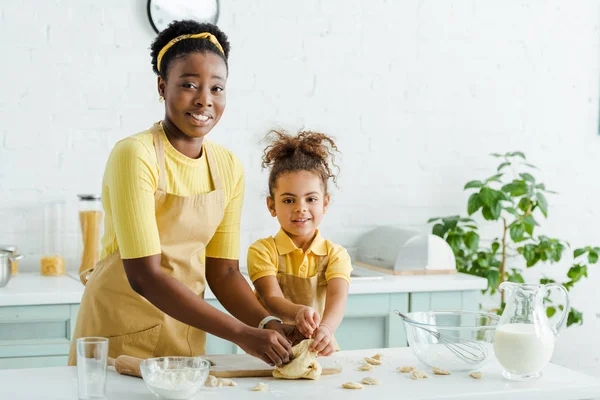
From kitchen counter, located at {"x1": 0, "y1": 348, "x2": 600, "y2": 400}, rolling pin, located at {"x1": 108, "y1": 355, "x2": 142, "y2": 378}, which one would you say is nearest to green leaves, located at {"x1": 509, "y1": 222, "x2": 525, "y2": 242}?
kitchen counter, located at {"x1": 0, "y1": 348, "x2": 600, "y2": 400}

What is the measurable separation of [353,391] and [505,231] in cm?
220

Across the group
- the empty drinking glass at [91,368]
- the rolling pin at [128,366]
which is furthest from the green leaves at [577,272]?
the empty drinking glass at [91,368]

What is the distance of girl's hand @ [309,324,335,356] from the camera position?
5.54ft

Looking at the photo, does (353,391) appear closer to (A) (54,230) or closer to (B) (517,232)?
(A) (54,230)

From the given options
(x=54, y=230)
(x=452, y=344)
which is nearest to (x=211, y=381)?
(x=452, y=344)

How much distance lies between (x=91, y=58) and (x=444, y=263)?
1631mm

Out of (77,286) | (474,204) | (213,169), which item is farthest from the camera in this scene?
(474,204)

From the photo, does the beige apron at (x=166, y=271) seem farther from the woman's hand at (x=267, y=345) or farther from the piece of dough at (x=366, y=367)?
the piece of dough at (x=366, y=367)

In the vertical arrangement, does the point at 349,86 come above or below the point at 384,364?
above

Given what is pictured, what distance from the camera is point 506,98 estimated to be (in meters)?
3.73

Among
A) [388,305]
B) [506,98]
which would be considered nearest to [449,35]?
[506,98]

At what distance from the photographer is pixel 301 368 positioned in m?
1.59

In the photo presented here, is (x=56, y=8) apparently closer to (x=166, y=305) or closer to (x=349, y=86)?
(x=349, y=86)

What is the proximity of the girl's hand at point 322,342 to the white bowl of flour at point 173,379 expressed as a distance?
1.01 ft
